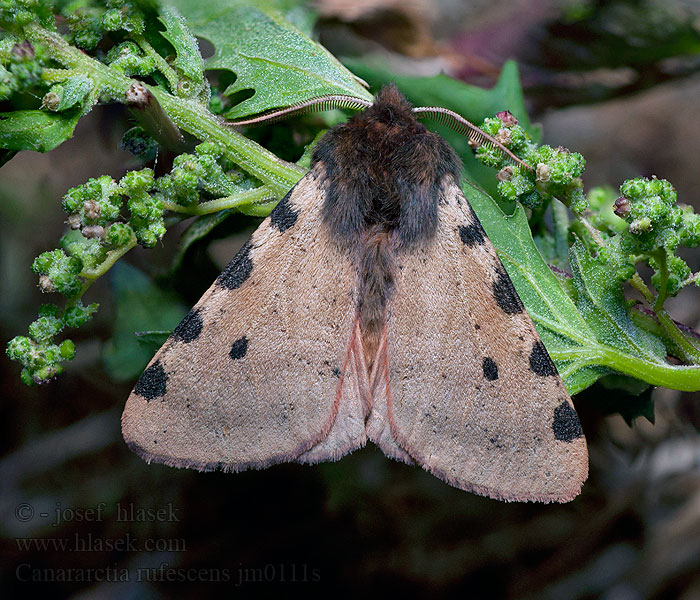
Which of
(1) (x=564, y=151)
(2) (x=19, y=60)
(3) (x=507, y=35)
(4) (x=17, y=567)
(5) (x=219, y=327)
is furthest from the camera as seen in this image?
(3) (x=507, y=35)

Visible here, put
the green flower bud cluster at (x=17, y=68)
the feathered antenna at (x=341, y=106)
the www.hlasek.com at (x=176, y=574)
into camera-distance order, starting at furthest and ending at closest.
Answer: the www.hlasek.com at (x=176, y=574), the feathered antenna at (x=341, y=106), the green flower bud cluster at (x=17, y=68)

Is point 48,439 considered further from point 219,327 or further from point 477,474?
point 477,474

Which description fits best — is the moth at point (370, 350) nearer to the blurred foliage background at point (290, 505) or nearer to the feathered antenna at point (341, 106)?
the feathered antenna at point (341, 106)

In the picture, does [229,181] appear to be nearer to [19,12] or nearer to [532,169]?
[19,12]

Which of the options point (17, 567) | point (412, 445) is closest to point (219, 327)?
point (412, 445)

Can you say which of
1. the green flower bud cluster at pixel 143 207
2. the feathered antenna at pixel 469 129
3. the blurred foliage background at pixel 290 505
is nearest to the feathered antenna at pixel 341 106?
the feathered antenna at pixel 469 129

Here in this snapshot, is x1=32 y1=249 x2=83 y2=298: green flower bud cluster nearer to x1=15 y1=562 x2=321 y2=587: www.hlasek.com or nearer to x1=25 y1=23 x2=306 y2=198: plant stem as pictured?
x1=25 y1=23 x2=306 y2=198: plant stem

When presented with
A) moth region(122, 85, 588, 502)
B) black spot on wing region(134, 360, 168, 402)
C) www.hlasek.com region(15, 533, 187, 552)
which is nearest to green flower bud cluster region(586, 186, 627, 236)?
moth region(122, 85, 588, 502)
